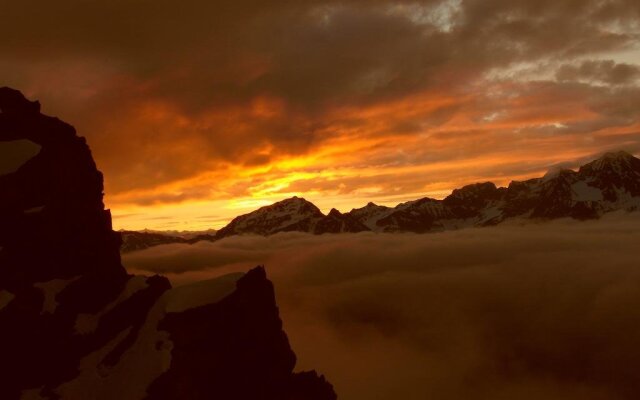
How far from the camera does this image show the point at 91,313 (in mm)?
70625

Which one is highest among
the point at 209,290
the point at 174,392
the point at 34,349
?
the point at 209,290

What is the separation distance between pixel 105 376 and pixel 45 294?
13.6 metres

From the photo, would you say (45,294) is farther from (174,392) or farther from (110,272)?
(174,392)

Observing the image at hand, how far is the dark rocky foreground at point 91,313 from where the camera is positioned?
61.2m

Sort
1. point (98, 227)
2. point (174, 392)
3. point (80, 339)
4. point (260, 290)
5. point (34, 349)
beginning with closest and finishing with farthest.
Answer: point (174, 392) → point (34, 349) → point (80, 339) → point (260, 290) → point (98, 227)

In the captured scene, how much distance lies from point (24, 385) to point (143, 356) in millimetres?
14210

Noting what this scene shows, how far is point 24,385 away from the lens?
201ft

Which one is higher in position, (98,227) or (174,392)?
(98,227)

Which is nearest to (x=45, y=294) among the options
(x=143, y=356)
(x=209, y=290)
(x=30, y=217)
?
(x=30, y=217)

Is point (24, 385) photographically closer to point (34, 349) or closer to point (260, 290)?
point (34, 349)

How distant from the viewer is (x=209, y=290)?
6756 cm

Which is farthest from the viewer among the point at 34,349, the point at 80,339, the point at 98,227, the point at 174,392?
the point at 98,227

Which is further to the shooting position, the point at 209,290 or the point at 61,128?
the point at 61,128

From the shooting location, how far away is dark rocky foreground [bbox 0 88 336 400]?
201 ft
